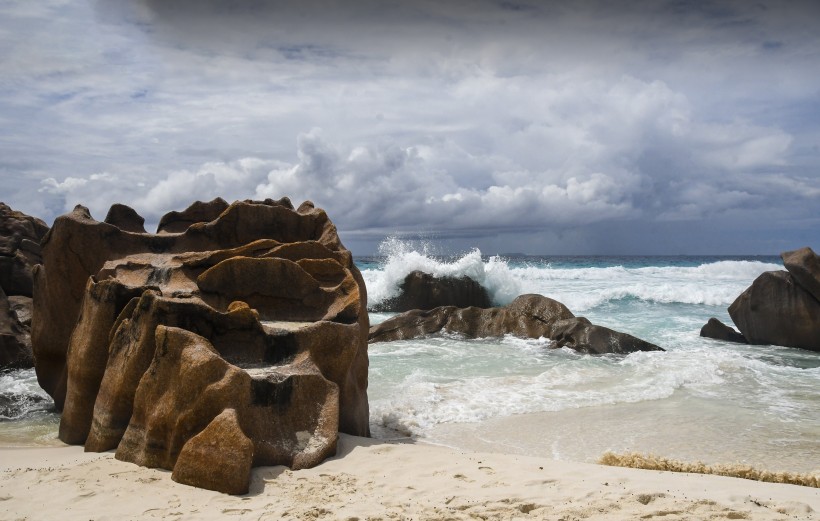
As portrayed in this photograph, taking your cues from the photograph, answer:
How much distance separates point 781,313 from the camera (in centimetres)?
1413

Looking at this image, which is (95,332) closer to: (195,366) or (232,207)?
(195,366)

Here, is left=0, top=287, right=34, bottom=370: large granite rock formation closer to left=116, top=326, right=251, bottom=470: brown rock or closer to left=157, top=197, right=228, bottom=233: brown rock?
left=157, top=197, right=228, bottom=233: brown rock

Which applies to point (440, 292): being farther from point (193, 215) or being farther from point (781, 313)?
point (193, 215)

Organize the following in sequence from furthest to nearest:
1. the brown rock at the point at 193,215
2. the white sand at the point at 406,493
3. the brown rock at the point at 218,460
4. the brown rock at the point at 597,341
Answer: the brown rock at the point at 597,341
the brown rock at the point at 193,215
the brown rock at the point at 218,460
the white sand at the point at 406,493

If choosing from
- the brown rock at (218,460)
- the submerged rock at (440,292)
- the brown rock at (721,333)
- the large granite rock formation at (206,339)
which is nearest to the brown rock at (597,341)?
the brown rock at (721,333)

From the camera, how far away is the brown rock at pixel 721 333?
15.1 m

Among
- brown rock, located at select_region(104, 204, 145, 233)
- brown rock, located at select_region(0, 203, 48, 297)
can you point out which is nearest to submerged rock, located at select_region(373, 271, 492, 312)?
brown rock, located at select_region(0, 203, 48, 297)

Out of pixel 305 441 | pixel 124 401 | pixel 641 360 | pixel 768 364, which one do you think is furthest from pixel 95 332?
pixel 768 364

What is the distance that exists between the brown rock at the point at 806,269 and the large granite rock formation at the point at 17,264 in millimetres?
14325

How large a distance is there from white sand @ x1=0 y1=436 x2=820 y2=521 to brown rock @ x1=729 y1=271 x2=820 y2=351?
35.0ft

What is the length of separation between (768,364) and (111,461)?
436 inches

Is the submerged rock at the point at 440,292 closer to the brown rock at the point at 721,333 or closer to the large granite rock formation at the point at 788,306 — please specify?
the brown rock at the point at 721,333

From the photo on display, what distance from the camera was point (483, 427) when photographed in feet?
24.9

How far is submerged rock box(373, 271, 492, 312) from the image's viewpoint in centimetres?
1955
